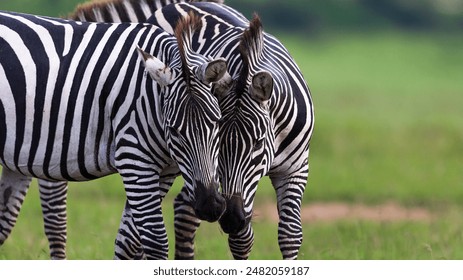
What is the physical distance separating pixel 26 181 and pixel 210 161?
2.67m

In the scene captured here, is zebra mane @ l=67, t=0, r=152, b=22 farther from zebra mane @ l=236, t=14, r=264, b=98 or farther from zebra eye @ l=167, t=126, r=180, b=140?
zebra eye @ l=167, t=126, r=180, b=140

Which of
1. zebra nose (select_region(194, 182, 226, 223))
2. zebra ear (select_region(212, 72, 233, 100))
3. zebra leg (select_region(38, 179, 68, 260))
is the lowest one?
zebra leg (select_region(38, 179, 68, 260))

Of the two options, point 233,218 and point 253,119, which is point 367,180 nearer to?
point 253,119

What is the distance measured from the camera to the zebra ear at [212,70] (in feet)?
17.8

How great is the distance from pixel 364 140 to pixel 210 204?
12772 mm

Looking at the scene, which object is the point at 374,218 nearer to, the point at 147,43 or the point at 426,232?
the point at 426,232

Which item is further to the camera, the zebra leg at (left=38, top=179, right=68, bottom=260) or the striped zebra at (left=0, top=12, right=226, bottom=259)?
the zebra leg at (left=38, top=179, right=68, bottom=260)

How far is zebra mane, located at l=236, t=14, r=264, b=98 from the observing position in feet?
18.9

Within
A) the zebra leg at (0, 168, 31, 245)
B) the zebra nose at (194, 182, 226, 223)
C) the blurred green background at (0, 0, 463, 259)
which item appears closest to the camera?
the zebra nose at (194, 182, 226, 223)

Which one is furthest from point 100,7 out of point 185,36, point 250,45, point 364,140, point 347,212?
point 364,140

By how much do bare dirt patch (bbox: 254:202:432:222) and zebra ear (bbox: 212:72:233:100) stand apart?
6.63 meters

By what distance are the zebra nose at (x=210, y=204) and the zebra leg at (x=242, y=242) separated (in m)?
1.40

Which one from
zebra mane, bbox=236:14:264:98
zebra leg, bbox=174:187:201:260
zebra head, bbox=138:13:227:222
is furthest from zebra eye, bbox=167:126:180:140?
zebra leg, bbox=174:187:201:260
